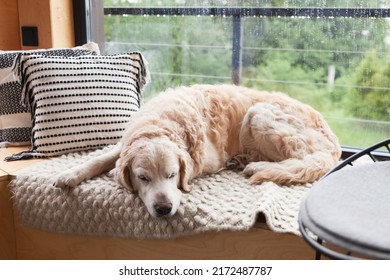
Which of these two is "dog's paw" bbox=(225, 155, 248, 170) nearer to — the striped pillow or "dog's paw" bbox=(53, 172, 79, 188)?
the striped pillow

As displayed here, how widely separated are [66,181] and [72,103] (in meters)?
0.42

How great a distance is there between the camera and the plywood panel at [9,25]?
2.40m

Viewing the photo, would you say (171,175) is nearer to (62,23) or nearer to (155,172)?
(155,172)

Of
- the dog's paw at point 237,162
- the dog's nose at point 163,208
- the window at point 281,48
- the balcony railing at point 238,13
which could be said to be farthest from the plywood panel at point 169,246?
the balcony railing at point 238,13

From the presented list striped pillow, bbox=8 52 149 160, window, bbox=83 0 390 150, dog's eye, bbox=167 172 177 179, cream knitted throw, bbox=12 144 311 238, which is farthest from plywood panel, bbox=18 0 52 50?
dog's eye, bbox=167 172 177 179

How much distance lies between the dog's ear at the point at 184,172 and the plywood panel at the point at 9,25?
1.49 metres

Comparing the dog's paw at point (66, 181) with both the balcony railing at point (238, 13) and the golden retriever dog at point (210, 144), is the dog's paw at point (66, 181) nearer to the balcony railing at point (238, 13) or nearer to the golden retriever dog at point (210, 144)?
the golden retriever dog at point (210, 144)

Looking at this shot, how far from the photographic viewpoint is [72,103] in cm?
183

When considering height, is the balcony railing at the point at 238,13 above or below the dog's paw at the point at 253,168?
above

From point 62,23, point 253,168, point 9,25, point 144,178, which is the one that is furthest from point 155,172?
Result: point 9,25

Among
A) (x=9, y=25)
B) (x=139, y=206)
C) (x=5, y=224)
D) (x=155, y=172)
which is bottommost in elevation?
(x=5, y=224)

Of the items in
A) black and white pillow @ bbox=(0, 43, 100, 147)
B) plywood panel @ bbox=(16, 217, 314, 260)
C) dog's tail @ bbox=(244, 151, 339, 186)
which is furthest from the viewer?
black and white pillow @ bbox=(0, 43, 100, 147)

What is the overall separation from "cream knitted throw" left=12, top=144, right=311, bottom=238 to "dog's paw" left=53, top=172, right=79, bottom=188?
2 centimetres

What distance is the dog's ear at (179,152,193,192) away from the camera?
1.48 metres
